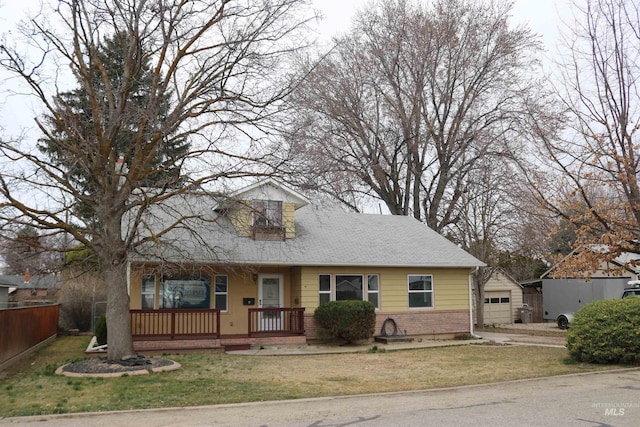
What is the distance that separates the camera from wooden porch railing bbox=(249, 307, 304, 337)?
1881 centimetres

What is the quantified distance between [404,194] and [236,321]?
15.7 metres

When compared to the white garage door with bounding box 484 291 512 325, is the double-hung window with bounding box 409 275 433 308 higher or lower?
higher

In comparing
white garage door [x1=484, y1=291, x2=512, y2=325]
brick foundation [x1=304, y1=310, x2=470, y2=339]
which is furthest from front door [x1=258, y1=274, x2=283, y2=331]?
white garage door [x1=484, y1=291, x2=512, y2=325]

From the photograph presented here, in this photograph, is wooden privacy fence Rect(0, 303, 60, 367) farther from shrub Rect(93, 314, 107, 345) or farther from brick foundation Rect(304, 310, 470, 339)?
brick foundation Rect(304, 310, 470, 339)

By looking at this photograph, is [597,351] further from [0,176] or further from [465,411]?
[0,176]

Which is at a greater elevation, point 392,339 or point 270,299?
point 270,299

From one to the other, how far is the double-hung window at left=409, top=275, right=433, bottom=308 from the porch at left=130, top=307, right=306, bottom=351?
443 cm

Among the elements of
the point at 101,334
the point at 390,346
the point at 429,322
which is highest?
the point at 101,334

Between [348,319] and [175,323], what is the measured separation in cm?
533

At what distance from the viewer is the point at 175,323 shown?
1756cm

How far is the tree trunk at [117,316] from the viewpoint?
532 inches

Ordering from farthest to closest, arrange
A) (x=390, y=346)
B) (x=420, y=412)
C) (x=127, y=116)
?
(x=390, y=346) → (x=127, y=116) → (x=420, y=412)

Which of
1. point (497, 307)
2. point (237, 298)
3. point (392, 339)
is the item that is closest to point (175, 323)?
point (237, 298)

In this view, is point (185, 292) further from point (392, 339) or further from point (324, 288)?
point (392, 339)
